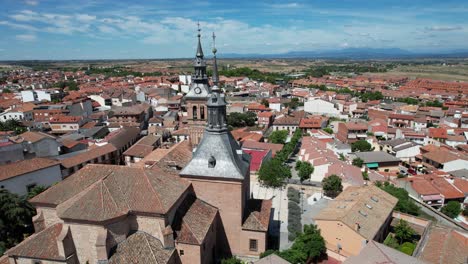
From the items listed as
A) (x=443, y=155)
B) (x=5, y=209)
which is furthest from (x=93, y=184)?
(x=443, y=155)

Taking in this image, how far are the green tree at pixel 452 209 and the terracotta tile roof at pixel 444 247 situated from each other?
1284 cm

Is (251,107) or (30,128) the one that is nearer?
(30,128)

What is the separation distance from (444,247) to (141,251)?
95.6 ft

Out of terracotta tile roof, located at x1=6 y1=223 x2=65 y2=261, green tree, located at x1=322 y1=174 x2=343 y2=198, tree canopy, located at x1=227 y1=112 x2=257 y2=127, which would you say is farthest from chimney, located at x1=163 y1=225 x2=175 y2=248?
tree canopy, located at x1=227 y1=112 x2=257 y2=127

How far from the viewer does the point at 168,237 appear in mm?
24375

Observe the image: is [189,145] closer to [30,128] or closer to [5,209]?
[5,209]

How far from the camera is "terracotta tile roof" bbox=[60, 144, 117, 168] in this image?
5231 centimetres

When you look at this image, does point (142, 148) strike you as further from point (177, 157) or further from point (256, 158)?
point (177, 157)

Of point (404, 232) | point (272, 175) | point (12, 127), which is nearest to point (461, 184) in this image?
point (404, 232)

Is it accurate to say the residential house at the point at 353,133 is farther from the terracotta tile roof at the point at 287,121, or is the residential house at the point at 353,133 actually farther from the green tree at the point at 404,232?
the green tree at the point at 404,232

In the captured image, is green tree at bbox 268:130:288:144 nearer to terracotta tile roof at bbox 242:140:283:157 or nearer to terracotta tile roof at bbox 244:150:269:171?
terracotta tile roof at bbox 242:140:283:157

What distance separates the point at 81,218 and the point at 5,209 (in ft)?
49.1

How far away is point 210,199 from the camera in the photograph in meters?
29.8

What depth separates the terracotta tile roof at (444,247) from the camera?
96.1ft
